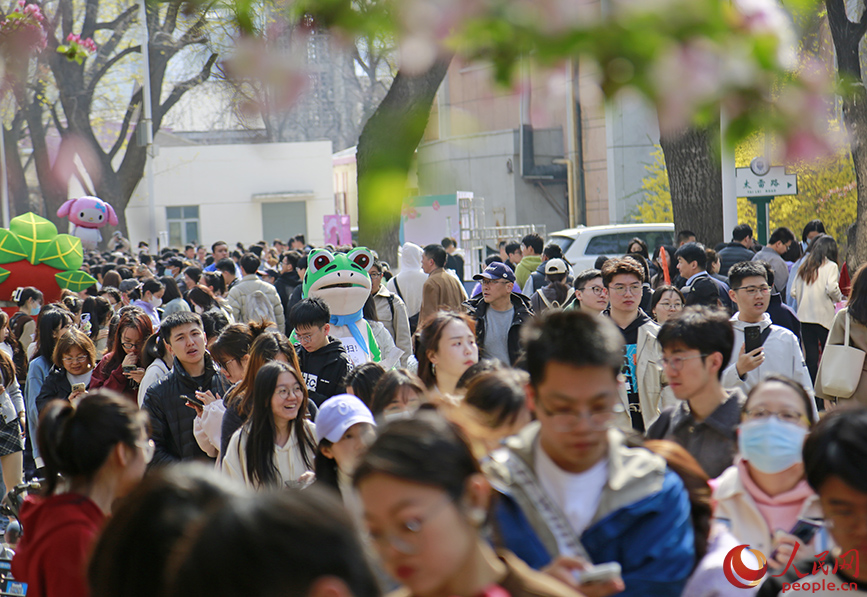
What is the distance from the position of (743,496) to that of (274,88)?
1.78 m

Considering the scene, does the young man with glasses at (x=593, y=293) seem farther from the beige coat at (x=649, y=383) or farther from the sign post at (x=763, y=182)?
the sign post at (x=763, y=182)

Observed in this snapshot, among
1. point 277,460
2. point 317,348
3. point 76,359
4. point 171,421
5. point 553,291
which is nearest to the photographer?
point 277,460

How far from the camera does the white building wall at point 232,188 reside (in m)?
44.1

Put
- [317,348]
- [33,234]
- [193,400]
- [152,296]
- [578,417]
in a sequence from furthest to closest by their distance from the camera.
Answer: [33,234]
[152,296]
[317,348]
[193,400]
[578,417]

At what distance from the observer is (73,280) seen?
12078 mm

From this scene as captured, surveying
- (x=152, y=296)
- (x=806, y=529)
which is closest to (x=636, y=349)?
(x=806, y=529)

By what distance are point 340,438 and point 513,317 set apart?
3518 mm

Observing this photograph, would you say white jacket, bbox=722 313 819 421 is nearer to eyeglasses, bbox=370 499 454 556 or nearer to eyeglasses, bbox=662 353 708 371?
eyeglasses, bbox=662 353 708 371

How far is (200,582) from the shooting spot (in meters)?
1.44

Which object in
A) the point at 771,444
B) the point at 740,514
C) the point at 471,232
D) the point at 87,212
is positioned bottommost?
the point at 740,514

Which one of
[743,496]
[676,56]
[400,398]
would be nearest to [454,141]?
[676,56]

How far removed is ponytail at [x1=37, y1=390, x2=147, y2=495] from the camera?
3.00 meters

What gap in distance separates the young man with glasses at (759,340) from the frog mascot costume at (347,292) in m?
2.57

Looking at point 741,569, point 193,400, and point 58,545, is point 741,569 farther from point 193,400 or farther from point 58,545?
point 193,400
